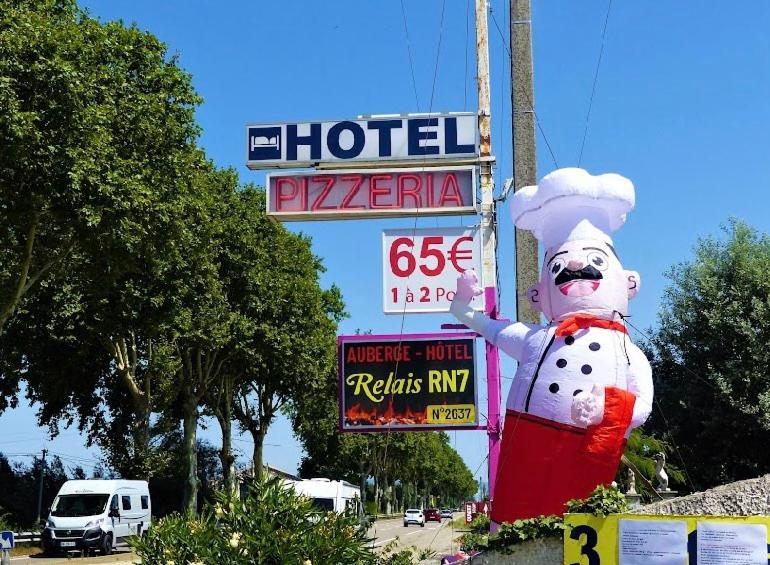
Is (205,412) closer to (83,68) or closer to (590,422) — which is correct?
(83,68)

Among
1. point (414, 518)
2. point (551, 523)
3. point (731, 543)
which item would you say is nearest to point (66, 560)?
point (551, 523)

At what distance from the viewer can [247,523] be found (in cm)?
618

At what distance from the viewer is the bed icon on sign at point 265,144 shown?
11570mm

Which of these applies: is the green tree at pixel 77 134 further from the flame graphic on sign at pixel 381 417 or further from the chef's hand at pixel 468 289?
the chef's hand at pixel 468 289

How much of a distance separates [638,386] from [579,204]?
71.1 inches

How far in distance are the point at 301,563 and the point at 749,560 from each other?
8.62 feet

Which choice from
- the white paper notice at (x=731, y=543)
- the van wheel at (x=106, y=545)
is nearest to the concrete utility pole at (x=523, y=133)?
the white paper notice at (x=731, y=543)

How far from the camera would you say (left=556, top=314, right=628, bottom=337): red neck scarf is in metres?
8.38

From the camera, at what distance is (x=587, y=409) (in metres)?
8.08

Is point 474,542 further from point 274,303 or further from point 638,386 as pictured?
point 274,303

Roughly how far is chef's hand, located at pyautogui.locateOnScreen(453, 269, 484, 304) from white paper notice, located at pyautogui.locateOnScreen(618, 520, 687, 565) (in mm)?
4695

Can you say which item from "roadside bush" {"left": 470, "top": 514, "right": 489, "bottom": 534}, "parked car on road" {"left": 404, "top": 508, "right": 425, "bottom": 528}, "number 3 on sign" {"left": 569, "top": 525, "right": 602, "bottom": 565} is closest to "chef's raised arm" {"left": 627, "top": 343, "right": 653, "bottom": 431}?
"roadside bush" {"left": 470, "top": 514, "right": 489, "bottom": 534}

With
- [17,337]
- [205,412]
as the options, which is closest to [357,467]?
[205,412]

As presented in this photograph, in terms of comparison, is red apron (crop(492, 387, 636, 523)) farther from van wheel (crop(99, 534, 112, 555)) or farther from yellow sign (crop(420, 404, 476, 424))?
van wheel (crop(99, 534, 112, 555))
